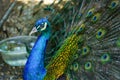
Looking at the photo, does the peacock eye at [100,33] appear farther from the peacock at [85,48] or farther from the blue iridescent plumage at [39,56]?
the blue iridescent plumage at [39,56]

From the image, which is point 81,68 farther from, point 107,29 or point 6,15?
point 6,15

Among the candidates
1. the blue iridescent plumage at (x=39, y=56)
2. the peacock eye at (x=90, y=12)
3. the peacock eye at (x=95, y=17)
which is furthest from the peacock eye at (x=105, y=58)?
Result: the blue iridescent plumage at (x=39, y=56)

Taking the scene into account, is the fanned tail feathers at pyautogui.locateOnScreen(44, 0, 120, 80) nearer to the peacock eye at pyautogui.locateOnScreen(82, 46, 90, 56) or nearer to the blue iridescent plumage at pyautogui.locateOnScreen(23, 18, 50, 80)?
the peacock eye at pyautogui.locateOnScreen(82, 46, 90, 56)

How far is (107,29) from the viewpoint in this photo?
302 centimetres

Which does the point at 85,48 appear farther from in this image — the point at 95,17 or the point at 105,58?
the point at 95,17

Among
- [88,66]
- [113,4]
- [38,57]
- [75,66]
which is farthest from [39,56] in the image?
[113,4]

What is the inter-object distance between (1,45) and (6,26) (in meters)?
0.74

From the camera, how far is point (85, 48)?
3047 millimetres

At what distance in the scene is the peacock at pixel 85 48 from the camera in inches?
116

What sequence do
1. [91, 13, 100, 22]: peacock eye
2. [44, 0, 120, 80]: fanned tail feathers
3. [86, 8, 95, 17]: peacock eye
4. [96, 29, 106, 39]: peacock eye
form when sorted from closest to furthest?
[44, 0, 120, 80]: fanned tail feathers, [96, 29, 106, 39]: peacock eye, [91, 13, 100, 22]: peacock eye, [86, 8, 95, 17]: peacock eye

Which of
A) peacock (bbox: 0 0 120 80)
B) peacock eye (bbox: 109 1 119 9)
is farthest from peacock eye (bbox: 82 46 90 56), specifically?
peacock eye (bbox: 109 1 119 9)

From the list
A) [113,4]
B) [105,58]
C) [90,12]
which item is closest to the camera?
[105,58]

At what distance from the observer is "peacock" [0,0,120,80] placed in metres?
2.94

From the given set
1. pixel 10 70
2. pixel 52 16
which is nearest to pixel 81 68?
pixel 52 16
